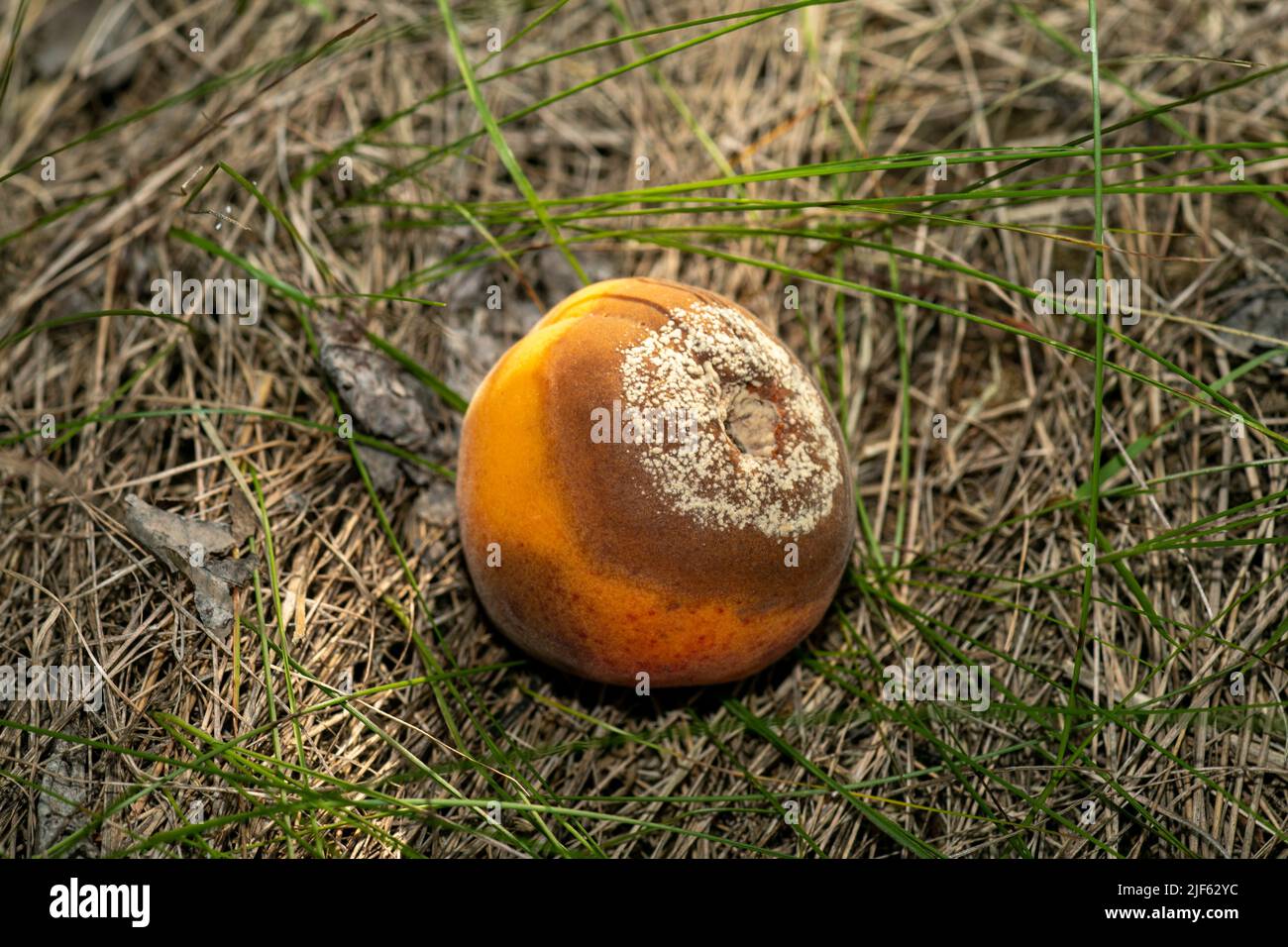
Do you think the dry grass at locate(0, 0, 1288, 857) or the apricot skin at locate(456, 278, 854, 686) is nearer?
the apricot skin at locate(456, 278, 854, 686)

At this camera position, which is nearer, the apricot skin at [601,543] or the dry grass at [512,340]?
the apricot skin at [601,543]

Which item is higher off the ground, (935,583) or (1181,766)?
(935,583)

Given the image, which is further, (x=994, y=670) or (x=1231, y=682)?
(x=994, y=670)
